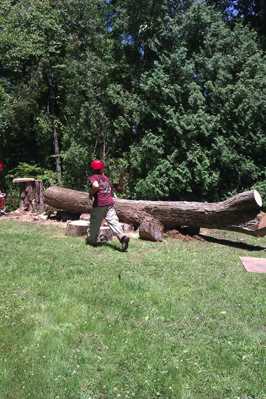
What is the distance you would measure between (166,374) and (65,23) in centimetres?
1663

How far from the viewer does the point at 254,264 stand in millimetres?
8859

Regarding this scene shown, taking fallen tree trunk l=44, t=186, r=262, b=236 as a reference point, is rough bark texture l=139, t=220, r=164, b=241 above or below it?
below

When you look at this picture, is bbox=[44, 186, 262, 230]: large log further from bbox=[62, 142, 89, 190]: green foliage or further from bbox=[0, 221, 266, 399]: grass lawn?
bbox=[62, 142, 89, 190]: green foliage

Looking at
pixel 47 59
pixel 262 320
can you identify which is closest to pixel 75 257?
pixel 262 320

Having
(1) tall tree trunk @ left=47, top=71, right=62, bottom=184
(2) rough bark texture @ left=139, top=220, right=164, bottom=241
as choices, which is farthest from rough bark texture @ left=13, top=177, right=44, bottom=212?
(2) rough bark texture @ left=139, top=220, right=164, bottom=241

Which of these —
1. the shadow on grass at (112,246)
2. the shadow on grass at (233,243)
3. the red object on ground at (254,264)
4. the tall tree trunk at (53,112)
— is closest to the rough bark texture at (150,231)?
the shadow on grass at (112,246)

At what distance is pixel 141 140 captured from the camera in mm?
15867

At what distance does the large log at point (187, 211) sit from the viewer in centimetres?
1024

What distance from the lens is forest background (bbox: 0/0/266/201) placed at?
1520cm

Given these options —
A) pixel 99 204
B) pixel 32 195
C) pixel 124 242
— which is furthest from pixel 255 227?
pixel 32 195

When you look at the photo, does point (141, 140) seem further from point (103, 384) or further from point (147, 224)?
point (103, 384)

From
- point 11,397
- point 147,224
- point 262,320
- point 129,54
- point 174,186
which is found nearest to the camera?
point 11,397

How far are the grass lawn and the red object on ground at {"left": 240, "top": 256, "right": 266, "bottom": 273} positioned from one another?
208mm

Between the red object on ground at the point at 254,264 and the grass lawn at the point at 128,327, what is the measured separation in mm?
208
